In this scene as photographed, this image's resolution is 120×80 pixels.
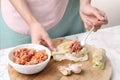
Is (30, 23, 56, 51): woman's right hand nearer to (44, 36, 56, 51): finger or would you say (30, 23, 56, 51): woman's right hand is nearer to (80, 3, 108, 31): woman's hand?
(44, 36, 56, 51): finger

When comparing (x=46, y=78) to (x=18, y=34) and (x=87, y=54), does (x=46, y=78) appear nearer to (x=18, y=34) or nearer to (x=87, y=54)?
(x=87, y=54)

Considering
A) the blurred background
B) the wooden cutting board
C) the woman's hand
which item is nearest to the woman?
the woman's hand

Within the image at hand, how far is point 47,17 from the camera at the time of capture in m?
1.06

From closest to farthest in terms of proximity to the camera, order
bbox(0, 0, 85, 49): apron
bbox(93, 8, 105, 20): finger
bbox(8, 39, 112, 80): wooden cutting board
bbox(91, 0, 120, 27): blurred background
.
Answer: bbox(8, 39, 112, 80): wooden cutting board → bbox(93, 8, 105, 20): finger → bbox(0, 0, 85, 49): apron → bbox(91, 0, 120, 27): blurred background

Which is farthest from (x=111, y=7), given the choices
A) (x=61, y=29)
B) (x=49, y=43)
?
(x=49, y=43)

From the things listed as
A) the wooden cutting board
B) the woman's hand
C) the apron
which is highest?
the woman's hand

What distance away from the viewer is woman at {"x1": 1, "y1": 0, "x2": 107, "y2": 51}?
96cm

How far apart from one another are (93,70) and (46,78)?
6.3 inches

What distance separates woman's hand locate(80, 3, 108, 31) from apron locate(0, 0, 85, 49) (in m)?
0.09

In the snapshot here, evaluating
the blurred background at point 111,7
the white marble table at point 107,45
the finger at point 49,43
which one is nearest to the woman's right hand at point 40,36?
the finger at point 49,43

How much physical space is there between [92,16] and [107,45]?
0.43ft

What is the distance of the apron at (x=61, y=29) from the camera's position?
1.06 meters

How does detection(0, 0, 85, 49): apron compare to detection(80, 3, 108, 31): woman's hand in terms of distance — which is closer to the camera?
detection(80, 3, 108, 31): woman's hand

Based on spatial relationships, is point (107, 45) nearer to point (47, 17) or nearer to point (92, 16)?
point (92, 16)
